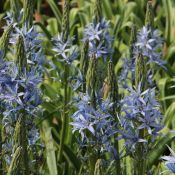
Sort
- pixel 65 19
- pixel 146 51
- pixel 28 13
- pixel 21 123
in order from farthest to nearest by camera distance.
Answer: pixel 146 51, pixel 65 19, pixel 28 13, pixel 21 123

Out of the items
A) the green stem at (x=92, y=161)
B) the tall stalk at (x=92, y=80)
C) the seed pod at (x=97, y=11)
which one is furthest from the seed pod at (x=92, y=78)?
the seed pod at (x=97, y=11)

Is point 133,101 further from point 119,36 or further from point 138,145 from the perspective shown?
point 119,36

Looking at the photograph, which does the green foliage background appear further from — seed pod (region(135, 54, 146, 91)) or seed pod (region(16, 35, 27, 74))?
seed pod (region(16, 35, 27, 74))

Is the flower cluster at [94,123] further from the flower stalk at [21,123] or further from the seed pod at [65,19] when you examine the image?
the seed pod at [65,19]

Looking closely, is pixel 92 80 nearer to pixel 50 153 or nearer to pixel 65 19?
pixel 65 19

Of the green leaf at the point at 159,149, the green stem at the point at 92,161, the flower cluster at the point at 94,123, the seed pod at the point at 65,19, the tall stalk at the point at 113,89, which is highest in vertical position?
the seed pod at the point at 65,19

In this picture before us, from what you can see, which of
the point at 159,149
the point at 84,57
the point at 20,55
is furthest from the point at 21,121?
the point at 159,149

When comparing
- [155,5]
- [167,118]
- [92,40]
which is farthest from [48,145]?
[155,5]
